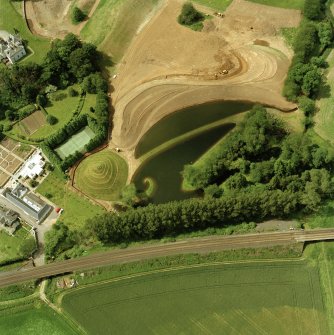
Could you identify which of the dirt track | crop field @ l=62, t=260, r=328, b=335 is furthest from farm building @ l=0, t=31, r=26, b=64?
crop field @ l=62, t=260, r=328, b=335

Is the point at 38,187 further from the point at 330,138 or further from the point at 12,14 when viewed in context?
the point at 330,138

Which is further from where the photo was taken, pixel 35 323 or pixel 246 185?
pixel 246 185

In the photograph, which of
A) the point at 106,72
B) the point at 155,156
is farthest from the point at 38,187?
the point at 106,72

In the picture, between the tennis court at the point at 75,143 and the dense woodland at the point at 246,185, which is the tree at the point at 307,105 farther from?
the tennis court at the point at 75,143

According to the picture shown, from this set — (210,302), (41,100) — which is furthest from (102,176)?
(210,302)

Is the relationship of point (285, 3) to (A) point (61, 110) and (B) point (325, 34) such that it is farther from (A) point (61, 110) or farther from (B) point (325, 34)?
(A) point (61, 110)

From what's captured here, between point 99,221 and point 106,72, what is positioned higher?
point 106,72

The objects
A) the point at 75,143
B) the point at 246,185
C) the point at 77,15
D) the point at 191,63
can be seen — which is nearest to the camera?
the point at 246,185
